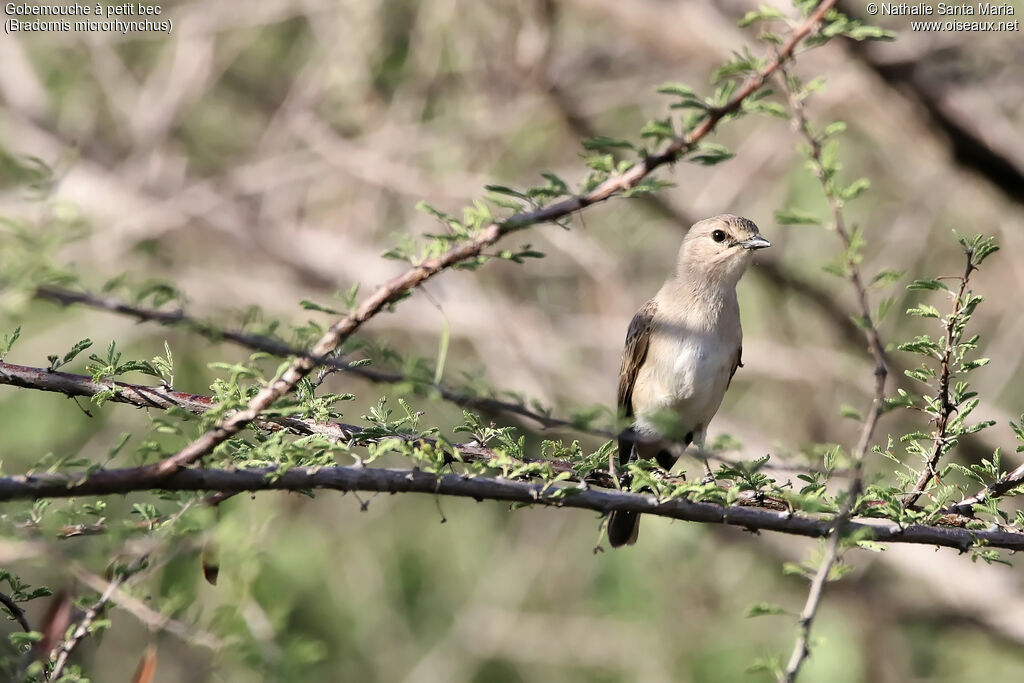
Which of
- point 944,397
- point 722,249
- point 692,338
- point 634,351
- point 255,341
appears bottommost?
point 634,351

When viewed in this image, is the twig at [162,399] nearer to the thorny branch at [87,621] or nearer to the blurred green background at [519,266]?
the thorny branch at [87,621]

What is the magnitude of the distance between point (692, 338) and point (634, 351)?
39 cm

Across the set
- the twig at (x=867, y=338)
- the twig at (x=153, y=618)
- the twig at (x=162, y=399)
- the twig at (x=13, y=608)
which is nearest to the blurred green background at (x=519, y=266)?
the twig at (x=162, y=399)

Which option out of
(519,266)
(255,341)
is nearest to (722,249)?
(519,266)

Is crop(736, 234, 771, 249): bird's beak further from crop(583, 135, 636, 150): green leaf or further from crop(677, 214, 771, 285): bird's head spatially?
crop(583, 135, 636, 150): green leaf

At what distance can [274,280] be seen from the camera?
28.7 ft

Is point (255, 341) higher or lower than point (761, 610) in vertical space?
higher

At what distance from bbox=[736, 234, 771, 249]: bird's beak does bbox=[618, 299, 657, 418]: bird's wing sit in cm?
60

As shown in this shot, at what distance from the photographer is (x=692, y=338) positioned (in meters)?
5.30

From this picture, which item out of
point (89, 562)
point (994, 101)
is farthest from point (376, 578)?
point (89, 562)

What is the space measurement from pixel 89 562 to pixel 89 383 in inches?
33.6

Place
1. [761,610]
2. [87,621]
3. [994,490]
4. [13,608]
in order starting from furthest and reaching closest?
[994,490], [13,608], [87,621], [761,610]

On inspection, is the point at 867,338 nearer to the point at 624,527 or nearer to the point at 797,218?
the point at 797,218

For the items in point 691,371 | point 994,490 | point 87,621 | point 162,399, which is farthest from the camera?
point 691,371
